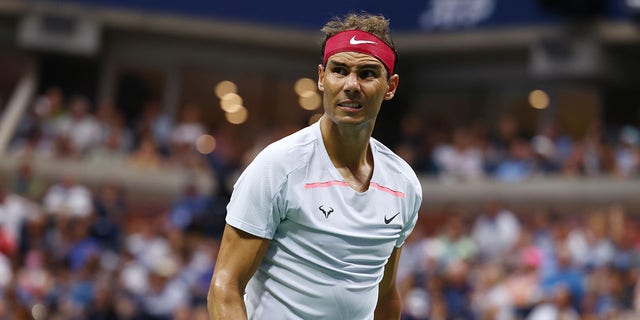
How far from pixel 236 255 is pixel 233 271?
0.06 metres

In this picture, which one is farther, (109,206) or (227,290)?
(109,206)

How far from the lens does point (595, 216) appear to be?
14227mm

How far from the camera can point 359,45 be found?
388cm

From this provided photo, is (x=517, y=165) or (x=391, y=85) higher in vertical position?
(x=391, y=85)

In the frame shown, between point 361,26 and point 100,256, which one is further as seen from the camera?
point 100,256

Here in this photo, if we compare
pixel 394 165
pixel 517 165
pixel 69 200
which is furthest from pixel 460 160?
pixel 394 165

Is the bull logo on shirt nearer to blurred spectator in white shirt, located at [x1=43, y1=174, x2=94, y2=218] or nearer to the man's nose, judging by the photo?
the man's nose

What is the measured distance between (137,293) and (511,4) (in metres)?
10.6

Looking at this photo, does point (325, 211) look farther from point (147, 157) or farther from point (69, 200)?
point (147, 157)

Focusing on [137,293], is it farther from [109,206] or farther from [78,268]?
[109,206]

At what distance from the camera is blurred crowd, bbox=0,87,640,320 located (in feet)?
39.5

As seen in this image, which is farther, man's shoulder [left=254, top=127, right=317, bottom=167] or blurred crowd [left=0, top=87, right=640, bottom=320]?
blurred crowd [left=0, top=87, right=640, bottom=320]

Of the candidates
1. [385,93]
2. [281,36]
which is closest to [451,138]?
[281,36]

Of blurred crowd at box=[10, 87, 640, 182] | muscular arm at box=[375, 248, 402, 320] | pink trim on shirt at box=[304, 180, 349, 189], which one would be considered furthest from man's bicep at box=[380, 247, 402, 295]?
blurred crowd at box=[10, 87, 640, 182]
